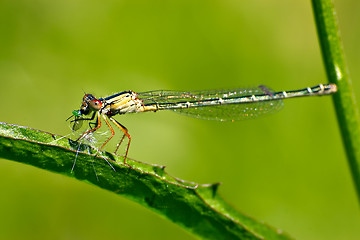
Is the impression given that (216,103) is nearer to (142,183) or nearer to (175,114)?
(175,114)

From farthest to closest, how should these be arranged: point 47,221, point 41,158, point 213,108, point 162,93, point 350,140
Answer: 1. point 213,108
2. point 162,93
3. point 47,221
4. point 41,158
5. point 350,140

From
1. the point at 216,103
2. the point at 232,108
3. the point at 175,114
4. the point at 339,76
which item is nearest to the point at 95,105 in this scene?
the point at 175,114

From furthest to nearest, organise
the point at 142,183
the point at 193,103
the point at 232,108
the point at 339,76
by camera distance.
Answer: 1. the point at 232,108
2. the point at 193,103
3. the point at 142,183
4. the point at 339,76

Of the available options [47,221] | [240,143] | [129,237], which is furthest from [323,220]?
[47,221]

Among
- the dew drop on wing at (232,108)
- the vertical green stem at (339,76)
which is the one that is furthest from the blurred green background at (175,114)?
the vertical green stem at (339,76)

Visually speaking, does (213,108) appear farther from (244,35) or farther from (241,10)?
(241,10)

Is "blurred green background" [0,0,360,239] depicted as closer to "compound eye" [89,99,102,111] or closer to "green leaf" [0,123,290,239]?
"compound eye" [89,99,102,111]
